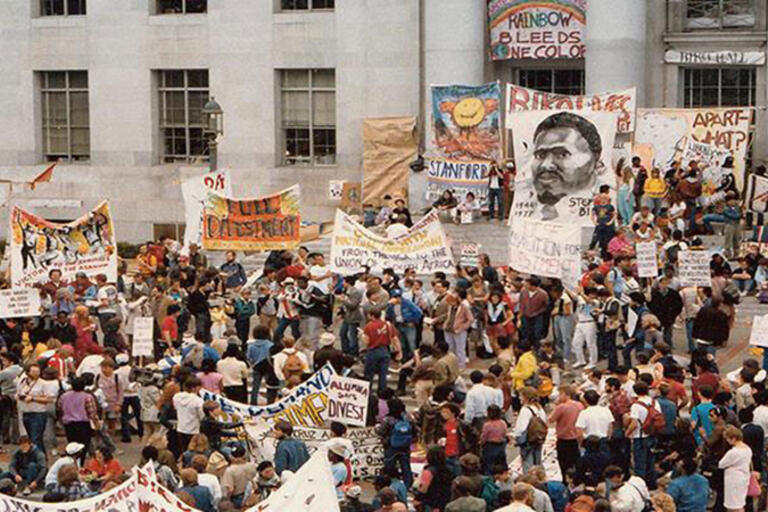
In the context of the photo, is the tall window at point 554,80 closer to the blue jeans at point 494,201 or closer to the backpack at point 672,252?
the blue jeans at point 494,201

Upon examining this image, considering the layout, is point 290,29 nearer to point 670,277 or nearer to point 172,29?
point 172,29

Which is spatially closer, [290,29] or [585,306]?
[585,306]

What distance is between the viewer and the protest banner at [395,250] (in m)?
32.4

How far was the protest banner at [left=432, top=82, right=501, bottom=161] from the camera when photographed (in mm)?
42656

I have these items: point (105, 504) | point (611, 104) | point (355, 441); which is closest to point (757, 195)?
point (611, 104)

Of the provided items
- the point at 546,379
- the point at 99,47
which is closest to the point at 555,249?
the point at 546,379

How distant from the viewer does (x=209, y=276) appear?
31.8 metres

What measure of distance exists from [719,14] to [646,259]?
13656 mm

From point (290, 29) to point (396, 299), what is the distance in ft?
61.2

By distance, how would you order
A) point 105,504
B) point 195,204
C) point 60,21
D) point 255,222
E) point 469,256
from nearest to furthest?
point 105,504 < point 469,256 < point 255,222 < point 195,204 < point 60,21

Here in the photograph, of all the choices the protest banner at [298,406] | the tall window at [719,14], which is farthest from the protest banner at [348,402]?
the tall window at [719,14]

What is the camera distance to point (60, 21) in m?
49.8

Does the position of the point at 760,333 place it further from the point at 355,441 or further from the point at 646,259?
the point at 355,441

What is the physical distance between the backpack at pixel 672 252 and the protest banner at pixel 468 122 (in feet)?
31.6
